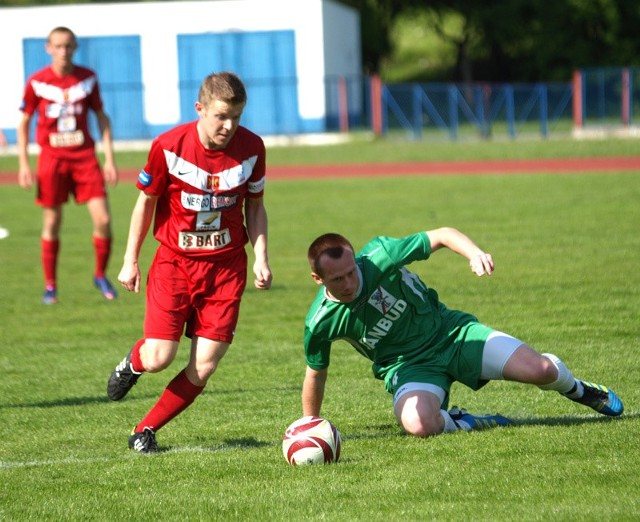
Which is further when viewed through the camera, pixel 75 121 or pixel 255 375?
pixel 75 121

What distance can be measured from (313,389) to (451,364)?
744mm

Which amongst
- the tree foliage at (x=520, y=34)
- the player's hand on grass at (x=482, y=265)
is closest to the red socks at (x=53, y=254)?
the player's hand on grass at (x=482, y=265)

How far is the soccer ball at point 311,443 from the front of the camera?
555cm

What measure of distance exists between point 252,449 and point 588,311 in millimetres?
4231

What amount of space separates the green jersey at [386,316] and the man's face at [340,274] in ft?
0.57

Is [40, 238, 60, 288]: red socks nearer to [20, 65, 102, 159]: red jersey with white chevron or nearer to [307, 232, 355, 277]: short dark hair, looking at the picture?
[20, 65, 102, 159]: red jersey with white chevron

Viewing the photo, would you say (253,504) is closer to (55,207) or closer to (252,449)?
(252,449)

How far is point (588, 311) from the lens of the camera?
371 inches

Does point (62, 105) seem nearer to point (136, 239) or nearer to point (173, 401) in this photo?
point (136, 239)

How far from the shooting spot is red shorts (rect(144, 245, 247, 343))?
602cm

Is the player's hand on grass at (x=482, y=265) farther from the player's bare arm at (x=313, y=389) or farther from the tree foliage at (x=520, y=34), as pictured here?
the tree foliage at (x=520, y=34)

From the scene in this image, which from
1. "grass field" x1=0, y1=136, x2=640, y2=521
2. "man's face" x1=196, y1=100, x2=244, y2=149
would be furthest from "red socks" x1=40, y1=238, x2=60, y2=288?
"man's face" x1=196, y1=100, x2=244, y2=149

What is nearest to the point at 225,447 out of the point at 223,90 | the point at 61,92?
the point at 223,90

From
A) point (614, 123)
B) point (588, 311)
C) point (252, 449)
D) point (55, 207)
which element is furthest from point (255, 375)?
point (614, 123)
